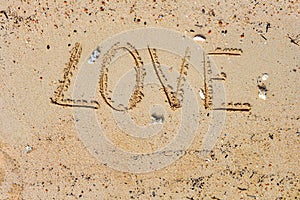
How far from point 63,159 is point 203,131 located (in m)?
1.77

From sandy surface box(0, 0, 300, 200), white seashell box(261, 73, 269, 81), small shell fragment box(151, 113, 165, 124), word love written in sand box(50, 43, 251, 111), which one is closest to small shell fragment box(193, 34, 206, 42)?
sandy surface box(0, 0, 300, 200)

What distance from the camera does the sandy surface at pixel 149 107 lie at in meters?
4.25

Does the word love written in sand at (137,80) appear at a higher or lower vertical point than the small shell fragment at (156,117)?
higher

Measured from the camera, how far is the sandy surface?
4246 millimetres

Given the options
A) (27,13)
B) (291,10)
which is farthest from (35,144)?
(291,10)

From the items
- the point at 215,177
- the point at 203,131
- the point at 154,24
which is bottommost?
the point at 215,177

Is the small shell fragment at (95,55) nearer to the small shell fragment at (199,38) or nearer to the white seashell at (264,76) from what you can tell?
the small shell fragment at (199,38)

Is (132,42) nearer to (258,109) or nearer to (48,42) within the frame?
(48,42)

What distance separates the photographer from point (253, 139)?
14.1 feet

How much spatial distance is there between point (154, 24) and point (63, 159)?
79.0 inches

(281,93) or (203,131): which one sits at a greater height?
(281,93)

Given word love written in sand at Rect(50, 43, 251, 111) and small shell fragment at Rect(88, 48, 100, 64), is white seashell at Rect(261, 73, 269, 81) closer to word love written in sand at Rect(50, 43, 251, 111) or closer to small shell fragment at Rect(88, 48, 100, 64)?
word love written in sand at Rect(50, 43, 251, 111)

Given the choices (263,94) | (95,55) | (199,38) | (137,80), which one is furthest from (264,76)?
(95,55)

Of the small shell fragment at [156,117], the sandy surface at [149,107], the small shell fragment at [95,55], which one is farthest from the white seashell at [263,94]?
the small shell fragment at [95,55]
